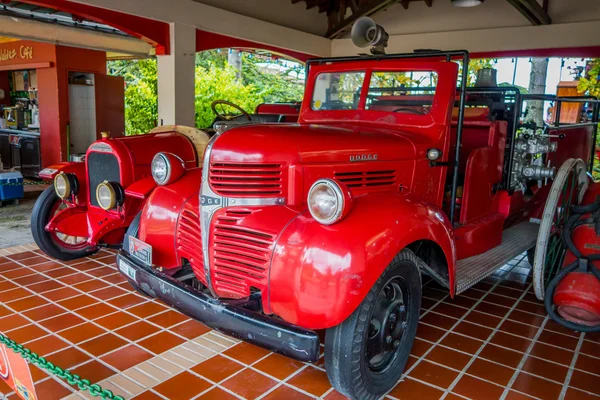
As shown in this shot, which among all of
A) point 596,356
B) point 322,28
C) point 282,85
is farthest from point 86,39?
point 282,85

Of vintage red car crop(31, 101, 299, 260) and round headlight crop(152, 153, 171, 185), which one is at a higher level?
round headlight crop(152, 153, 171, 185)

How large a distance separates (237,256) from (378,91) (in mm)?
1759

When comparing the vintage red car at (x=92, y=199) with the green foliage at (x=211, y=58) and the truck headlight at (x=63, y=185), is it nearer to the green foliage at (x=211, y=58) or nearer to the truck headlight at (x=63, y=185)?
the truck headlight at (x=63, y=185)

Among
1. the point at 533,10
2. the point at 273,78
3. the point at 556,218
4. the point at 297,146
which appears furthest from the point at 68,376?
the point at 273,78

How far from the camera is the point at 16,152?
9211 mm

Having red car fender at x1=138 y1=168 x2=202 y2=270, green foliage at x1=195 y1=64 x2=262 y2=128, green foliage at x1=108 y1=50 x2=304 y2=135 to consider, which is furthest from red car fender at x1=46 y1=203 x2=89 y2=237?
green foliage at x1=195 y1=64 x2=262 y2=128

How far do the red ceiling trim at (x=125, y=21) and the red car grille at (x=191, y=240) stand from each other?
4.42 meters

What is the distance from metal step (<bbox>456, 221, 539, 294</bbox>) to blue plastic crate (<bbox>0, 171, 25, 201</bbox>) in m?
5.84

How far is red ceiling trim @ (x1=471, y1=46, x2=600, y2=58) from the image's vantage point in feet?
26.8

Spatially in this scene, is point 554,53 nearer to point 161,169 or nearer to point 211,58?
point 161,169

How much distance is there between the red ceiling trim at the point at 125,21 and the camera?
580cm

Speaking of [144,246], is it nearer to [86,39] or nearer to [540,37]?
[86,39]

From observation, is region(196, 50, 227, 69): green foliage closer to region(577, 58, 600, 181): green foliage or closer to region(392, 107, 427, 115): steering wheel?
region(577, 58, 600, 181): green foliage

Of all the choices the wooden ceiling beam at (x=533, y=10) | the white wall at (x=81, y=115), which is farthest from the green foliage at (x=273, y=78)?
the wooden ceiling beam at (x=533, y=10)
